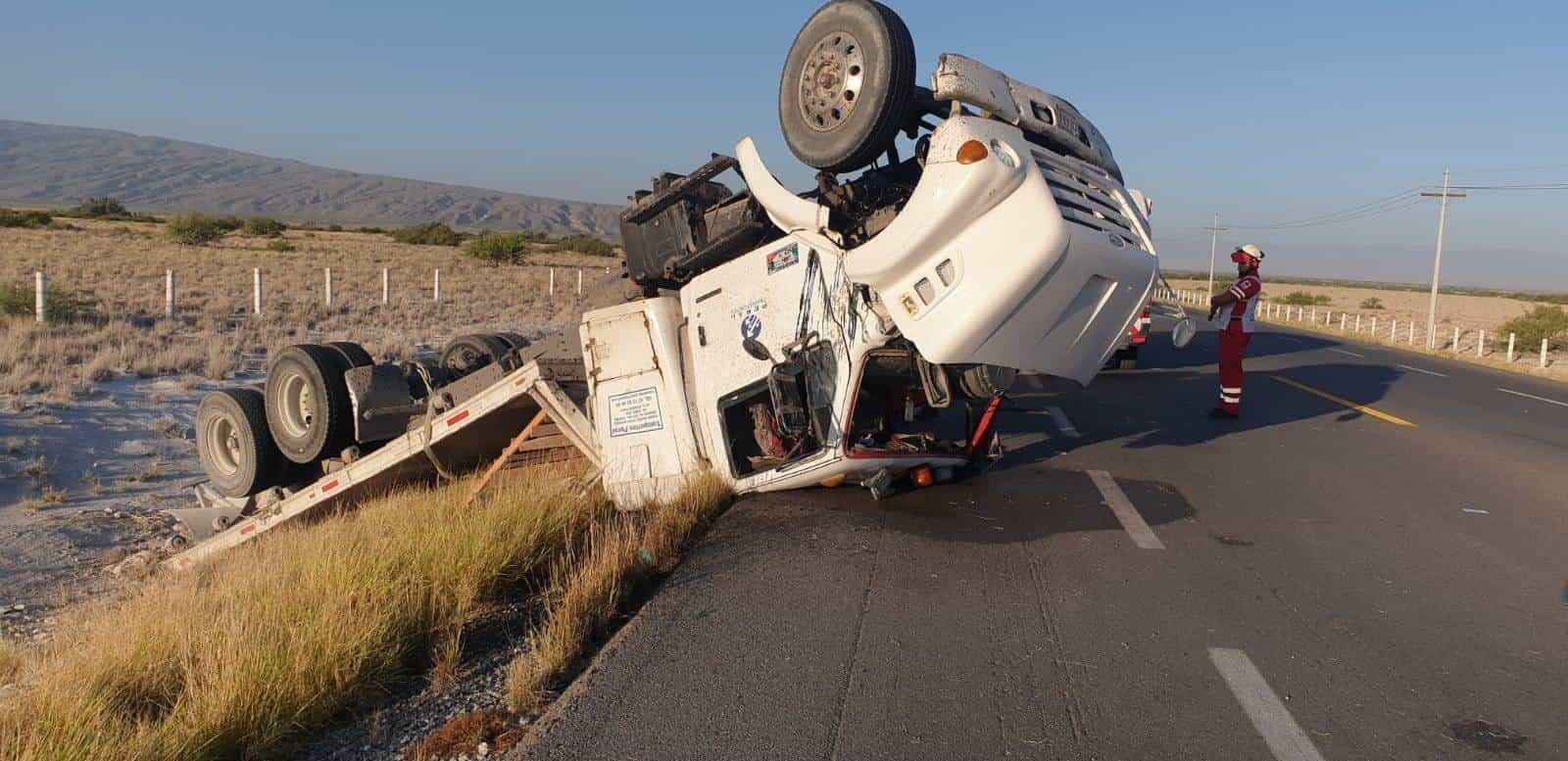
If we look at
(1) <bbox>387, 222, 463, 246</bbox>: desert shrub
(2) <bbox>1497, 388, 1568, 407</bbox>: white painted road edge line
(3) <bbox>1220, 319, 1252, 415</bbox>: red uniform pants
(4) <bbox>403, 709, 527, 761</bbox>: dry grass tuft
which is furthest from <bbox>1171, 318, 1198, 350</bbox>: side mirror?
(1) <bbox>387, 222, 463, 246</bbox>: desert shrub

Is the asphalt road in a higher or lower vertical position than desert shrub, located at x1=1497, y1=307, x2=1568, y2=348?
lower

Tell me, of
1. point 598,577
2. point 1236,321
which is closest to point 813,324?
point 598,577

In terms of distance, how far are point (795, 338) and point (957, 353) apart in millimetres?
1199

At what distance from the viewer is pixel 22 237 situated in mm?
44875

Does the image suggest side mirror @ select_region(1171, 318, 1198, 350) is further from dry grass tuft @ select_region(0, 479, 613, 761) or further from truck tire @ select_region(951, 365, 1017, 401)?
dry grass tuft @ select_region(0, 479, 613, 761)

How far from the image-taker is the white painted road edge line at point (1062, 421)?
36.0 feet

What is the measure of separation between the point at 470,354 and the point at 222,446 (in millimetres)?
2111

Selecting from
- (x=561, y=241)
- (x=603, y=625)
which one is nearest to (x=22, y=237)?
(x=561, y=241)

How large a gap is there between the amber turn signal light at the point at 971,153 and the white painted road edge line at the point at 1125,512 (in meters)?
2.51

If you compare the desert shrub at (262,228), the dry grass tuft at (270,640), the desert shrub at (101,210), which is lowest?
the dry grass tuft at (270,640)

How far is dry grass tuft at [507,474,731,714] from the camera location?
435cm

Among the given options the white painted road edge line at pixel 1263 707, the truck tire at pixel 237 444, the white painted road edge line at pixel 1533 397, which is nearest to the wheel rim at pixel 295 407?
the truck tire at pixel 237 444

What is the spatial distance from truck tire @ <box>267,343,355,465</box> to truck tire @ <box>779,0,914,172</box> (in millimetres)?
3885

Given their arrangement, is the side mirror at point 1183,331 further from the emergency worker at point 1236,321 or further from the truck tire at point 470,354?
the truck tire at point 470,354
